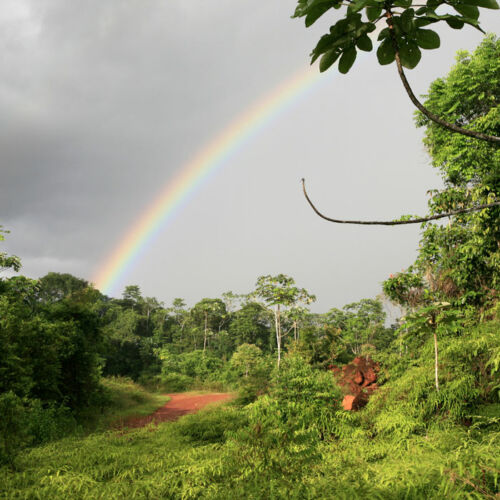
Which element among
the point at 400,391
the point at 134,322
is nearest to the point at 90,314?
the point at 400,391

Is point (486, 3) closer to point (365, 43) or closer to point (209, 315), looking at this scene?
point (365, 43)

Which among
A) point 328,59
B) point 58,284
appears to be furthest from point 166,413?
point 58,284

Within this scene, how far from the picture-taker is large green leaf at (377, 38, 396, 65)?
0.83 m

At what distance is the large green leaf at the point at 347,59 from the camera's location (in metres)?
0.81

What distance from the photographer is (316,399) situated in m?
6.38

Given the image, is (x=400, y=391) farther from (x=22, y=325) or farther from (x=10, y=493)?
(x=22, y=325)

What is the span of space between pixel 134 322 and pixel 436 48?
32151mm

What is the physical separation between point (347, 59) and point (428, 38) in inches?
7.0

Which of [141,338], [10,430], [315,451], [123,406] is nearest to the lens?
[315,451]

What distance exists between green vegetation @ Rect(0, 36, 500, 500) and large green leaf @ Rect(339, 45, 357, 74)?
2.31 m

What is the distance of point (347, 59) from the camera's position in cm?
82

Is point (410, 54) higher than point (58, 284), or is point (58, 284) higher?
point (58, 284)

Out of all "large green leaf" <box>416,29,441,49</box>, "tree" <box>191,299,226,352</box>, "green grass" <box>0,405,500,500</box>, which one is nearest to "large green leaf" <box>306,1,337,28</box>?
"large green leaf" <box>416,29,441,49</box>

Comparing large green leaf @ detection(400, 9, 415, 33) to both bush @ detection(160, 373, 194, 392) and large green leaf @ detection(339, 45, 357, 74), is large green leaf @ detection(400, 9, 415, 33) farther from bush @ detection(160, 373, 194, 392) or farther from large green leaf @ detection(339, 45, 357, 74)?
bush @ detection(160, 373, 194, 392)
